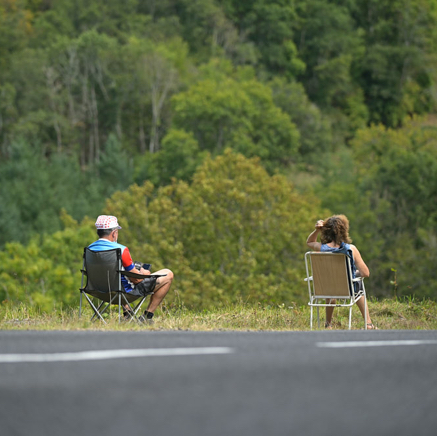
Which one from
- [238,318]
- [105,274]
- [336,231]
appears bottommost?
[238,318]

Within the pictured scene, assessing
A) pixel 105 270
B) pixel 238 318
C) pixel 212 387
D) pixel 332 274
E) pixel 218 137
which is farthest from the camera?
pixel 218 137

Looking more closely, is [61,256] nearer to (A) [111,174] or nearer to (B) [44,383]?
(A) [111,174]

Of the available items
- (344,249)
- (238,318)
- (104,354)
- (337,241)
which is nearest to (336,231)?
(337,241)

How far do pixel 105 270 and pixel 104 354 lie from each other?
12.0ft

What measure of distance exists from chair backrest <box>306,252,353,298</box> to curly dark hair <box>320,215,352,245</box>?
1.42ft

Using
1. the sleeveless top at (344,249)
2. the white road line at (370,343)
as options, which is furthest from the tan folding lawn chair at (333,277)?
the white road line at (370,343)

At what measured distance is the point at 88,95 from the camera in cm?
8275

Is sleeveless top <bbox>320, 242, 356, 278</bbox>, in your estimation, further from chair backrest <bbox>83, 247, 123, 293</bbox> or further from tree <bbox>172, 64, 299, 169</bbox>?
tree <bbox>172, 64, 299, 169</bbox>

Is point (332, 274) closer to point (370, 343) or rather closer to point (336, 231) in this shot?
point (336, 231)

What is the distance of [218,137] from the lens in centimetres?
6969

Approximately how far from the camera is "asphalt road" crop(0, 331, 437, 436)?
12.9ft

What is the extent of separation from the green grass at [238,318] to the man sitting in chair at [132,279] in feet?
0.66

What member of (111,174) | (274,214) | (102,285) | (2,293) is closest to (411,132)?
(111,174)

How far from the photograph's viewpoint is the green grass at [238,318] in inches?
320
